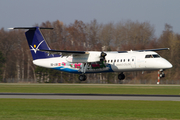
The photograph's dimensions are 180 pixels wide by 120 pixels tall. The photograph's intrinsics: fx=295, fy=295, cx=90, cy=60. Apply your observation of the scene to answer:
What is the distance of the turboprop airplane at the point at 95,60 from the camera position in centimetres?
3953

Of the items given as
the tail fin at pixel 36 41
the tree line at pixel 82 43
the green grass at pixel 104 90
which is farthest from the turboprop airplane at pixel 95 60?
the tree line at pixel 82 43

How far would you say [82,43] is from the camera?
4651 inches

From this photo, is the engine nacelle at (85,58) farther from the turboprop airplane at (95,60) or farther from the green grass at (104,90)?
the green grass at (104,90)

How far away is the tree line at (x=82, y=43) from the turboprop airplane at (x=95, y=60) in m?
31.5

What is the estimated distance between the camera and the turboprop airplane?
3953cm

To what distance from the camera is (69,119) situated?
15539mm

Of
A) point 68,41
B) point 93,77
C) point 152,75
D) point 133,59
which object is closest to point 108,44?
point 68,41

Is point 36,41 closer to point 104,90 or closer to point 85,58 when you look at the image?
point 85,58

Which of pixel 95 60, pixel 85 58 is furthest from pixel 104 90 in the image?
pixel 85 58

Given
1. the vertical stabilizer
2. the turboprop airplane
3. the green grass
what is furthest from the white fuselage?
the green grass

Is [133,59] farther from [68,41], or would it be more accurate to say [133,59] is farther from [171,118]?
[68,41]

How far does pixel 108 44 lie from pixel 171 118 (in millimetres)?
96885

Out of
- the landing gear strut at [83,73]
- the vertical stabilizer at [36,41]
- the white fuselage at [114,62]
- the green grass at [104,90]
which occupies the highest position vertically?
the vertical stabilizer at [36,41]

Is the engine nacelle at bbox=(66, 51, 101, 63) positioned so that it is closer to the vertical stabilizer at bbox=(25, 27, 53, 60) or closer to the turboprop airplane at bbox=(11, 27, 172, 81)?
the turboprop airplane at bbox=(11, 27, 172, 81)
